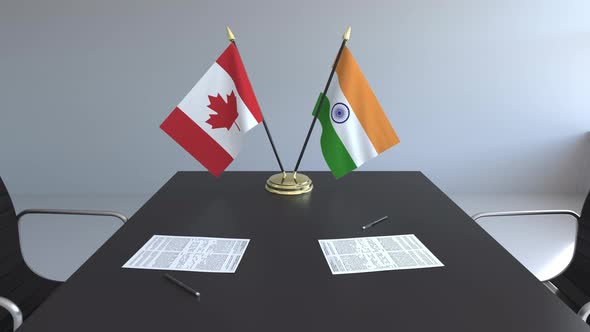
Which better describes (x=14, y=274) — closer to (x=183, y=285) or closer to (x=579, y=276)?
(x=183, y=285)

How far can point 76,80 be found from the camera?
334 cm

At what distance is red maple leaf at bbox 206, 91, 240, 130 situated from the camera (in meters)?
1.53

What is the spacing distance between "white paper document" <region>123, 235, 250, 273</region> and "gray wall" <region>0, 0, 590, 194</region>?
2.24 meters

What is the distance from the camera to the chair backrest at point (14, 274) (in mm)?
1406

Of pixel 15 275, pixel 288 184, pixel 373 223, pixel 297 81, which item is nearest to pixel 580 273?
pixel 373 223

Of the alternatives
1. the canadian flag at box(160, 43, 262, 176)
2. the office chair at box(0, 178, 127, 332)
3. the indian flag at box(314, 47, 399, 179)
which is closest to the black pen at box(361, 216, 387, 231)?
the indian flag at box(314, 47, 399, 179)

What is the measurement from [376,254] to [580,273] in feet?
2.79

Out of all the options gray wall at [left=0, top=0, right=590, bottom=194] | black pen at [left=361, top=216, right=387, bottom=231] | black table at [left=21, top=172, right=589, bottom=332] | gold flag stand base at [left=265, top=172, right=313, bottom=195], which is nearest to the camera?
black table at [left=21, top=172, right=589, bottom=332]

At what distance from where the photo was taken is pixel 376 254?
1.18m

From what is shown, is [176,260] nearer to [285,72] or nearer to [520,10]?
[285,72]

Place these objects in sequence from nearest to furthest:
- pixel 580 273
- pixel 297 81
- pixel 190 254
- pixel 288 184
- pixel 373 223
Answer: pixel 190 254, pixel 373 223, pixel 580 273, pixel 288 184, pixel 297 81

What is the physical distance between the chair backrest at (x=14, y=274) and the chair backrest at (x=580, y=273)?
71.5 inches

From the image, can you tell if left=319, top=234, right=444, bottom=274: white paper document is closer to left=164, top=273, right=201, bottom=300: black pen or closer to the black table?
the black table

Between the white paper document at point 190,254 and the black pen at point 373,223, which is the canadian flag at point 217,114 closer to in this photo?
the white paper document at point 190,254
